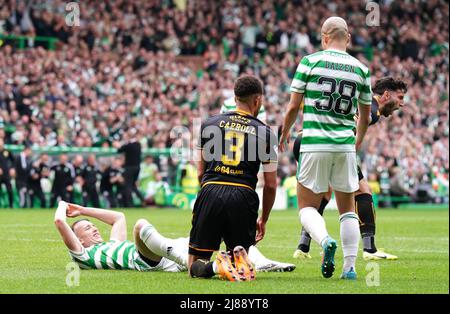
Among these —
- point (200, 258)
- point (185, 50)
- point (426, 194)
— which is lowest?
point (426, 194)

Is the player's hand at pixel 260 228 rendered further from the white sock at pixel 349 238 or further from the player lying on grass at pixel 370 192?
the player lying on grass at pixel 370 192

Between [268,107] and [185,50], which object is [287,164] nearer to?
[268,107]

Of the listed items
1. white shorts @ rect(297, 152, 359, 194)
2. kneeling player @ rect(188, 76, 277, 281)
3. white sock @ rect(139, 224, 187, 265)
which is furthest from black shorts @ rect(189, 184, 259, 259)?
white shorts @ rect(297, 152, 359, 194)

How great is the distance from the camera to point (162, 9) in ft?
111

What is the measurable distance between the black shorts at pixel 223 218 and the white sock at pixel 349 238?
2.71 ft

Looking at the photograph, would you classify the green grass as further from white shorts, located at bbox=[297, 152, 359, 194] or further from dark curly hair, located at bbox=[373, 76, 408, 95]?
dark curly hair, located at bbox=[373, 76, 408, 95]

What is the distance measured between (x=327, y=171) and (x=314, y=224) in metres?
0.48

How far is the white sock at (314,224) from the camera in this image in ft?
28.7

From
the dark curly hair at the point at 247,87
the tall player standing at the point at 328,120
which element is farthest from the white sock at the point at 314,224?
the dark curly hair at the point at 247,87

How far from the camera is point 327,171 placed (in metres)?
9.00
